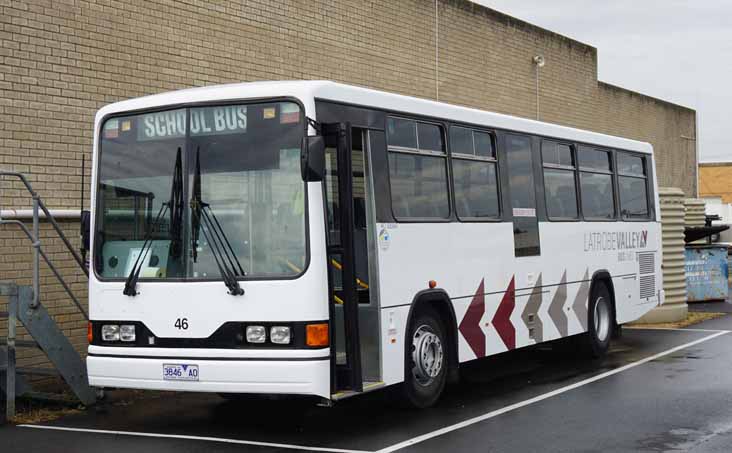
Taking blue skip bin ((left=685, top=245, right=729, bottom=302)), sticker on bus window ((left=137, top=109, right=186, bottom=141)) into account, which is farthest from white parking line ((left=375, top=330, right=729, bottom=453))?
blue skip bin ((left=685, top=245, right=729, bottom=302))

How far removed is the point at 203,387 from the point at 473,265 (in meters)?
3.74

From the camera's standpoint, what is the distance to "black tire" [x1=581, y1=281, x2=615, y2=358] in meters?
14.7

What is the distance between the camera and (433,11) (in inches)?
818

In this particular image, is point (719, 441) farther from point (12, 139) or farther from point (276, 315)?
point (12, 139)

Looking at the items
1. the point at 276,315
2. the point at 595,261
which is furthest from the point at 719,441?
the point at 595,261

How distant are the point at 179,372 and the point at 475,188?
4.24m

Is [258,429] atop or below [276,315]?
below

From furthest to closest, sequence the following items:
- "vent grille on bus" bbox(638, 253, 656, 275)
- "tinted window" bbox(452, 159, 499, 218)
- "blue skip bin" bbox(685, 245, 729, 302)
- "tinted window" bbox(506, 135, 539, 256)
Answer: "blue skip bin" bbox(685, 245, 729, 302) → "vent grille on bus" bbox(638, 253, 656, 275) → "tinted window" bbox(506, 135, 539, 256) → "tinted window" bbox(452, 159, 499, 218)

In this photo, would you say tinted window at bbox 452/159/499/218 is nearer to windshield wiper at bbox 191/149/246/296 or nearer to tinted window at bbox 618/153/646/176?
windshield wiper at bbox 191/149/246/296

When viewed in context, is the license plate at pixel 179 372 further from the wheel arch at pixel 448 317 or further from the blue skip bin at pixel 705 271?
the blue skip bin at pixel 705 271

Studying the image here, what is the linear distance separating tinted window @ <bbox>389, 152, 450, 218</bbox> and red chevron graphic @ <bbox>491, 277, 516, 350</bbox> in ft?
5.17

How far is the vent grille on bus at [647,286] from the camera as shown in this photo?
16547 millimetres

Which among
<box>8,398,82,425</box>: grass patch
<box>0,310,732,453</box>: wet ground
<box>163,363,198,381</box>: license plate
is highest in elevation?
<box>163,363,198,381</box>: license plate

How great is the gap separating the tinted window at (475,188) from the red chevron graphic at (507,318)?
950mm
